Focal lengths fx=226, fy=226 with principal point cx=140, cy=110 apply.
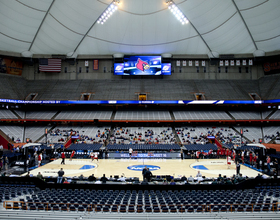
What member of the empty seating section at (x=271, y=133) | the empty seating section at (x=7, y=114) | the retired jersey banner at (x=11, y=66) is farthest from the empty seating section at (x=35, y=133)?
the empty seating section at (x=271, y=133)

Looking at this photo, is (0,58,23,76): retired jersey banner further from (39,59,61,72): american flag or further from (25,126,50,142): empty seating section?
(25,126,50,142): empty seating section

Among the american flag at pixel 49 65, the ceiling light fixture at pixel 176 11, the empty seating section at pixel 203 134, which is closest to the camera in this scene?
the ceiling light fixture at pixel 176 11

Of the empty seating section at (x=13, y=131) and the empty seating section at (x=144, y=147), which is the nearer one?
the empty seating section at (x=144, y=147)

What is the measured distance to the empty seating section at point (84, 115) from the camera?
43938 millimetres

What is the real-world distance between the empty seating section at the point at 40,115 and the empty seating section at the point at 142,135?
13485 millimetres

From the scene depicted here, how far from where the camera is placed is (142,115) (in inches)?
1780

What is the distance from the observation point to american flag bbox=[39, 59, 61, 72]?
49.1 meters

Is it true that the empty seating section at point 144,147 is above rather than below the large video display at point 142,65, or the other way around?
below

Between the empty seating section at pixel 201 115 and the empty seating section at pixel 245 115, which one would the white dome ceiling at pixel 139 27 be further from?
the empty seating section at pixel 201 115

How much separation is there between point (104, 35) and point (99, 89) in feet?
37.4

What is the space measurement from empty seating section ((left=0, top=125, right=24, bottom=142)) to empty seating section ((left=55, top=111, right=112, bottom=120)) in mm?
6806

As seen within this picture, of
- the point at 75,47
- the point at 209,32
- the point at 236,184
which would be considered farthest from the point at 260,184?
the point at 75,47

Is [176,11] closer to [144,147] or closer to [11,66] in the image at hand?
[144,147]

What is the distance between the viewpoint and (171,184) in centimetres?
1563
